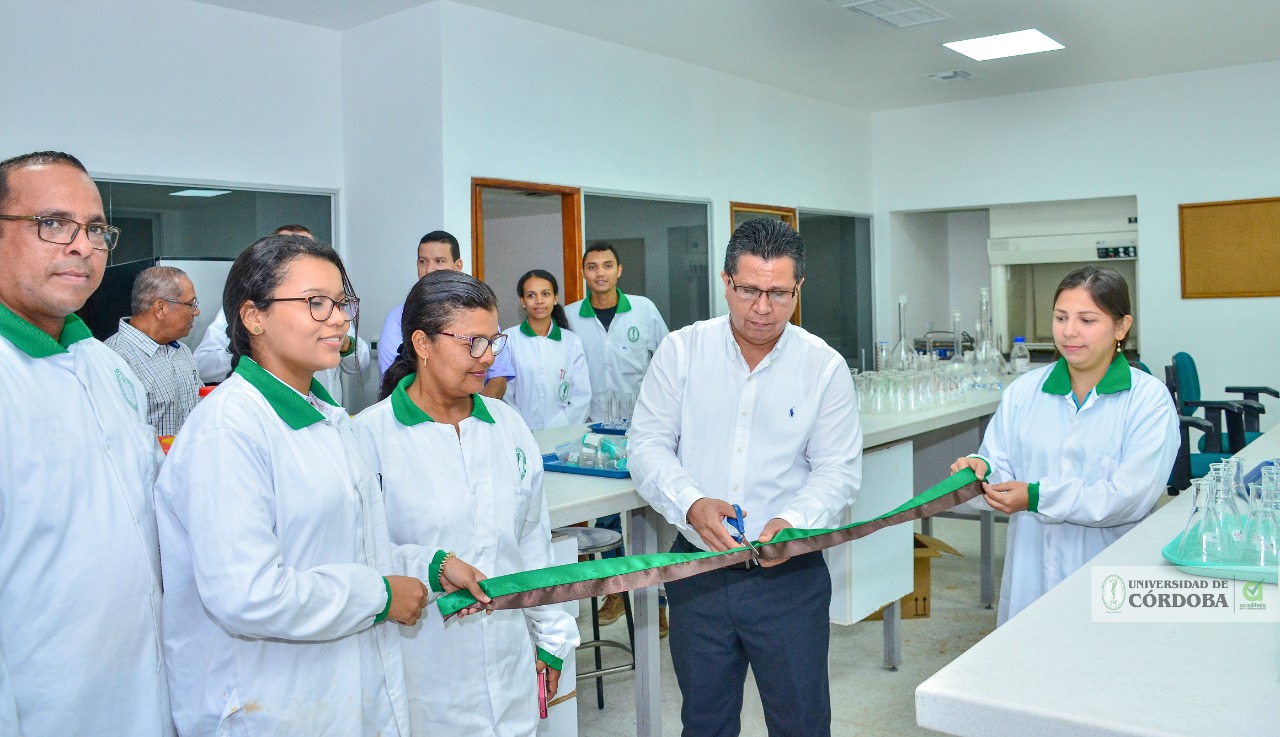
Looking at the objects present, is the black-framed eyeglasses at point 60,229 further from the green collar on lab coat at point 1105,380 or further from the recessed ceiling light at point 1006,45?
the recessed ceiling light at point 1006,45

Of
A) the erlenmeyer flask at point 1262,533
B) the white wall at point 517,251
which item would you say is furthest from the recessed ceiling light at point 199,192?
the erlenmeyer flask at point 1262,533

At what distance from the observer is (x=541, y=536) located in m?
2.17

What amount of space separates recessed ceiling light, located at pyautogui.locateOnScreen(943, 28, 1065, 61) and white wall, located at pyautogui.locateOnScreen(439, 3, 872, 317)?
1669 millimetres

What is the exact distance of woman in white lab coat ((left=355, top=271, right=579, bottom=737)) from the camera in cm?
196

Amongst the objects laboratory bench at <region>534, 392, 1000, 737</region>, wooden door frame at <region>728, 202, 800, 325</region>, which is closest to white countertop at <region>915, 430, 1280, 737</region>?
laboratory bench at <region>534, 392, 1000, 737</region>

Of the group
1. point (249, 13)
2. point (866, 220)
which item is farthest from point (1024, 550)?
point (866, 220)

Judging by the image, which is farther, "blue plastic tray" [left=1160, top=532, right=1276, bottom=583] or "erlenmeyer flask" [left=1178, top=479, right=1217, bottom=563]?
"erlenmeyer flask" [left=1178, top=479, right=1217, bottom=563]

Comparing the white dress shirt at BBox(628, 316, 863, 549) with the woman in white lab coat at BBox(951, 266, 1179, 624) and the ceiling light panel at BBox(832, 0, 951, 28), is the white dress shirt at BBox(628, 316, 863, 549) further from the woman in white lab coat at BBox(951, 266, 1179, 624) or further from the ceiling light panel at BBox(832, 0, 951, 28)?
the ceiling light panel at BBox(832, 0, 951, 28)

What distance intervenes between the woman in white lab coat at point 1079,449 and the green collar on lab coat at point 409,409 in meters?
1.22

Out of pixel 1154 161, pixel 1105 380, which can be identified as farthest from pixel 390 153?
pixel 1154 161

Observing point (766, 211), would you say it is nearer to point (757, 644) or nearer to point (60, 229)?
point (757, 644)

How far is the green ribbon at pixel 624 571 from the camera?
1915 millimetres

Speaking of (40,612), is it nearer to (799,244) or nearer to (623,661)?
(799,244)

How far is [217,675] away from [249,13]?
4.98 meters
